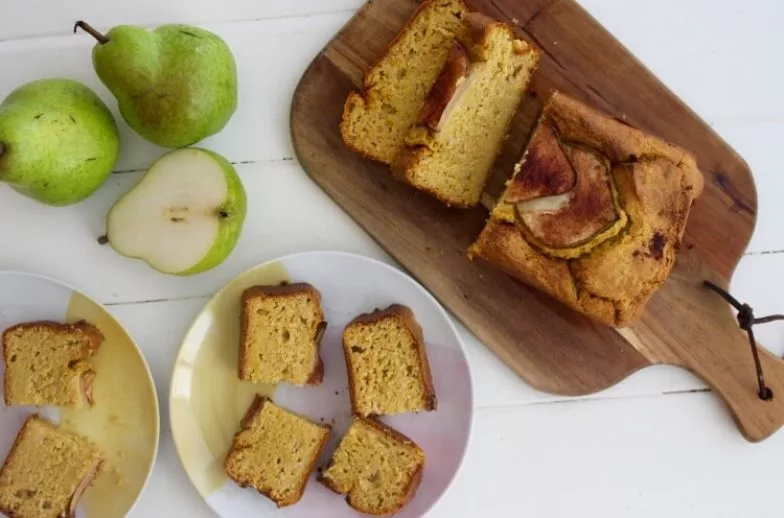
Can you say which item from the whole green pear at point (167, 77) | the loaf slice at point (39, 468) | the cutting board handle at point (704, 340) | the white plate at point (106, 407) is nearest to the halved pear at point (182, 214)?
the whole green pear at point (167, 77)

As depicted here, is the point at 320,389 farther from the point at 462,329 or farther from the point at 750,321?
the point at 750,321

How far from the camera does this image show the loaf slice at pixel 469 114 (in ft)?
5.87

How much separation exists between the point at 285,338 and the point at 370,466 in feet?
1.25

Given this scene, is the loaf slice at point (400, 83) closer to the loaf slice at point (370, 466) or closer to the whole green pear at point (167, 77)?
the whole green pear at point (167, 77)

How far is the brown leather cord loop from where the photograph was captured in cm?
186

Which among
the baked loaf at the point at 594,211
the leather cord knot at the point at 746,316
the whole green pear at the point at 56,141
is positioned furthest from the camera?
the leather cord knot at the point at 746,316

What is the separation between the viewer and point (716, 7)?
1.97 metres

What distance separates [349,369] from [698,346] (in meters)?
0.88

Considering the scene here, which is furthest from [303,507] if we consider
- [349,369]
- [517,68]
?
[517,68]

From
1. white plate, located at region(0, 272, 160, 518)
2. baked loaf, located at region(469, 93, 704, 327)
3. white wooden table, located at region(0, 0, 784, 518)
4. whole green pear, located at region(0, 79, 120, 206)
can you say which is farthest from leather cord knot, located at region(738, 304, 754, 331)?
whole green pear, located at region(0, 79, 120, 206)

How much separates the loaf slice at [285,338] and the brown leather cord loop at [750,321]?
39.1 inches

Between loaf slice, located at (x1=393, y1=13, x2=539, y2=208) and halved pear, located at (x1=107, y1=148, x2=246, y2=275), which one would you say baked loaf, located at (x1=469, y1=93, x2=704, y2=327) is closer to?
loaf slice, located at (x1=393, y1=13, x2=539, y2=208)

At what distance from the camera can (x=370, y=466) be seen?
189 centimetres

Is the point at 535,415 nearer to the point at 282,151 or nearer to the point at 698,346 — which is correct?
the point at 698,346
